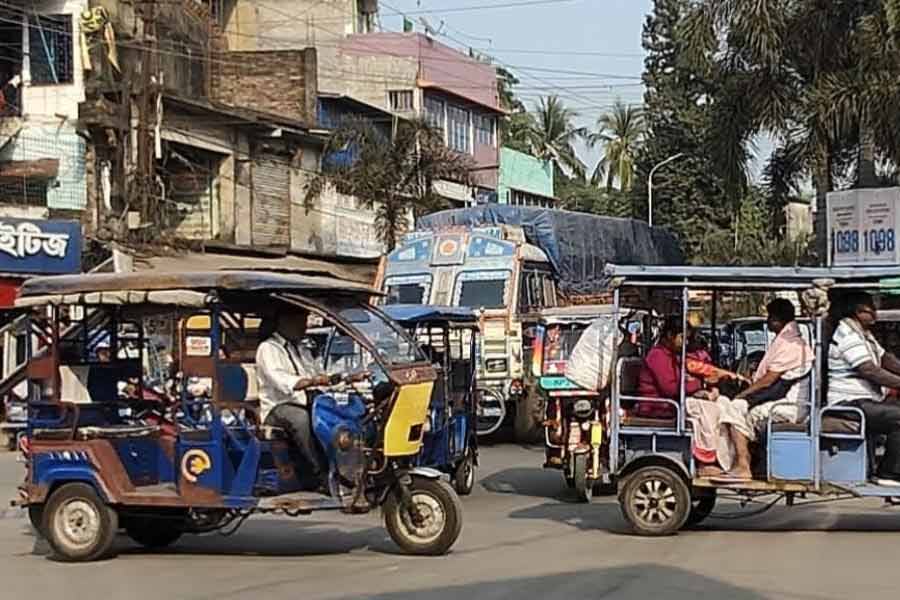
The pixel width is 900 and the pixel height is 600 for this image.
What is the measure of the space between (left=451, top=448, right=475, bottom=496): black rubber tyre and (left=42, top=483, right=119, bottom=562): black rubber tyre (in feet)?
16.0

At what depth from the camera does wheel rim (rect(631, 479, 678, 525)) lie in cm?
1263

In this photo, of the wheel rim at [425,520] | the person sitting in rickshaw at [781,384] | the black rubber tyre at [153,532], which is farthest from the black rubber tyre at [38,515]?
the person sitting in rickshaw at [781,384]

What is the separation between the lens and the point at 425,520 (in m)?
11.5

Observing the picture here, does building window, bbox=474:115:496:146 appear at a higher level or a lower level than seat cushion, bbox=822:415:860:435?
higher

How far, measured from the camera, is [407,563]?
1123 cm

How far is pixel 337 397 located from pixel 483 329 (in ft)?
33.2

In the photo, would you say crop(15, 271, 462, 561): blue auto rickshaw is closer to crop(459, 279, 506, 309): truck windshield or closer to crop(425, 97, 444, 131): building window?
crop(459, 279, 506, 309): truck windshield

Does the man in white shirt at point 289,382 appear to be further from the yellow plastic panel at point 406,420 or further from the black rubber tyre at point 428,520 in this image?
the black rubber tyre at point 428,520

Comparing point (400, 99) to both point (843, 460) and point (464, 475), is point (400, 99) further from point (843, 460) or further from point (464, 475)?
point (843, 460)

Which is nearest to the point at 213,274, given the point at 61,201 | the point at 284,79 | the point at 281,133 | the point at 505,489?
the point at 505,489

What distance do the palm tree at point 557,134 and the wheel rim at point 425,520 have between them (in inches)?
2396

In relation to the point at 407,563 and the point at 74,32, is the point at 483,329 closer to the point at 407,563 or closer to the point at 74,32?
the point at 407,563

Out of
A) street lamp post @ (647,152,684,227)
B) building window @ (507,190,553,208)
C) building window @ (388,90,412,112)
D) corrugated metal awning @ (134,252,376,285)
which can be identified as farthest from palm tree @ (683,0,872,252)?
building window @ (507,190,553,208)

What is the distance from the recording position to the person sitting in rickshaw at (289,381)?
1125 cm
